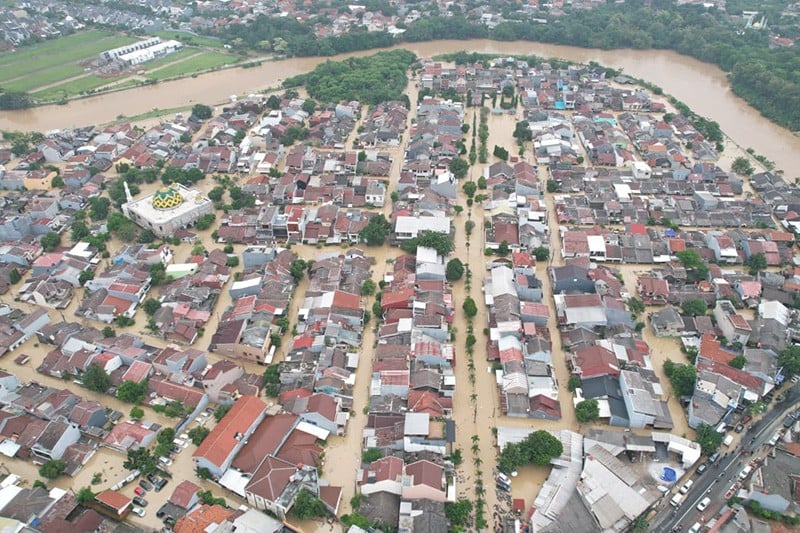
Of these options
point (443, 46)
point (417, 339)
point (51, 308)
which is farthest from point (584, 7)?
point (51, 308)

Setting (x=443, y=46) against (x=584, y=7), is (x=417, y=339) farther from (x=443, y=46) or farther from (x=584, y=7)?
(x=584, y=7)

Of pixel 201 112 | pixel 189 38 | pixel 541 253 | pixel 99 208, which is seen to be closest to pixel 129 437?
pixel 99 208

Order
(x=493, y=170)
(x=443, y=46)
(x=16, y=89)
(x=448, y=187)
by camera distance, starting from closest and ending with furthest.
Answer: (x=448, y=187), (x=493, y=170), (x=16, y=89), (x=443, y=46)

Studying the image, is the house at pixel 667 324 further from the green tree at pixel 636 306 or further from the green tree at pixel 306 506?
the green tree at pixel 306 506

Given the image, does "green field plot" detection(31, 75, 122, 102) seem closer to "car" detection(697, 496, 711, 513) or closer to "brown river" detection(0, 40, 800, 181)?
"brown river" detection(0, 40, 800, 181)

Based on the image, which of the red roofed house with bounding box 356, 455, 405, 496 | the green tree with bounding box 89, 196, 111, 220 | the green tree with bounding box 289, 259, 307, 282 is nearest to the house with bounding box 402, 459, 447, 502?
the red roofed house with bounding box 356, 455, 405, 496
